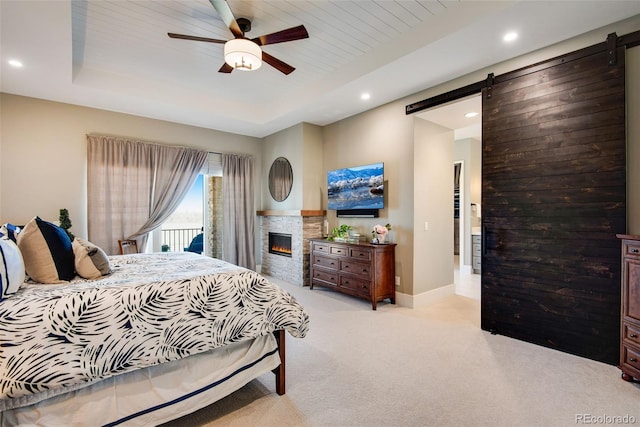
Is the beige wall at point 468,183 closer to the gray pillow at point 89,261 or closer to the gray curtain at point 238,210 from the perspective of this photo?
the gray curtain at point 238,210

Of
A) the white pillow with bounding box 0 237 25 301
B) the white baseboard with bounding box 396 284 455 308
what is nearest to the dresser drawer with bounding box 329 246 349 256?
the white baseboard with bounding box 396 284 455 308

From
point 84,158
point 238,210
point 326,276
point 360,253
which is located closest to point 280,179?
point 238,210

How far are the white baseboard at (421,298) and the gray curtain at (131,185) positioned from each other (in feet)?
13.0

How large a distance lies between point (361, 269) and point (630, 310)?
8.39ft

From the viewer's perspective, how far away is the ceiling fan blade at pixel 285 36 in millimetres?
2455

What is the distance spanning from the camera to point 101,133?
449 cm

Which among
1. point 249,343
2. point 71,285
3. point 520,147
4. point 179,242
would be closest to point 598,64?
point 520,147

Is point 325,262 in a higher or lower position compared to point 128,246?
lower

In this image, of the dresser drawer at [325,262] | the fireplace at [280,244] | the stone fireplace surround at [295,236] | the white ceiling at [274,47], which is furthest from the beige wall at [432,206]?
the fireplace at [280,244]

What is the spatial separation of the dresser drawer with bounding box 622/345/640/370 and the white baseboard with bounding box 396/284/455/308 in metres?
2.03

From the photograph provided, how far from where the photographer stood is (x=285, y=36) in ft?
8.39

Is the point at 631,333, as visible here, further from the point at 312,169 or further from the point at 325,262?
the point at 312,169

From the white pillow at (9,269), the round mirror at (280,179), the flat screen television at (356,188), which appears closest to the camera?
the white pillow at (9,269)

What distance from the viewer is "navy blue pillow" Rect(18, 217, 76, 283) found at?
1944 millimetres
